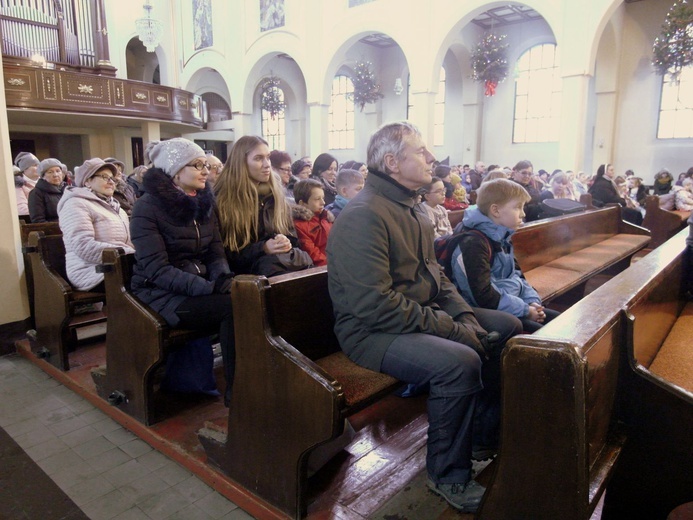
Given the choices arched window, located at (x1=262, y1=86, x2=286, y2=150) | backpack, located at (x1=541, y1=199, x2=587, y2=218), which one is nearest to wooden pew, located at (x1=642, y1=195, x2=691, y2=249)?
backpack, located at (x1=541, y1=199, x2=587, y2=218)

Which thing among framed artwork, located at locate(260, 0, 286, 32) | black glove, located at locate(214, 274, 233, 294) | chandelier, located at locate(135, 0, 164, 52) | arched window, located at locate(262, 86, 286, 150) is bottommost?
black glove, located at locate(214, 274, 233, 294)

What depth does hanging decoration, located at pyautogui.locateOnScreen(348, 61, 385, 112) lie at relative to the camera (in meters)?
15.2

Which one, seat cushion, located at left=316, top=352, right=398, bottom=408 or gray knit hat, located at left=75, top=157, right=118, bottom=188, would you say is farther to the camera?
gray knit hat, located at left=75, top=157, right=118, bottom=188

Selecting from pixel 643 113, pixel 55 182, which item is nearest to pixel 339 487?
pixel 55 182

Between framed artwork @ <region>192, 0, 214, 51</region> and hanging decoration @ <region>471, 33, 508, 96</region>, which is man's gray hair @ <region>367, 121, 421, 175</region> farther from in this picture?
framed artwork @ <region>192, 0, 214, 51</region>

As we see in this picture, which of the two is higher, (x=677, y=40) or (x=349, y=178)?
(x=677, y=40)

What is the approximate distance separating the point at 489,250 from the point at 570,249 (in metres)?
2.72

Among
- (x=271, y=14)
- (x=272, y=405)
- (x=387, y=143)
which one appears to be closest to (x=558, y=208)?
(x=387, y=143)

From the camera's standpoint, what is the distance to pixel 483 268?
268 cm

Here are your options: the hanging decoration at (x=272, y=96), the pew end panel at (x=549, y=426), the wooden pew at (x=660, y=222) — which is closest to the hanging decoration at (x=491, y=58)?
the wooden pew at (x=660, y=222)

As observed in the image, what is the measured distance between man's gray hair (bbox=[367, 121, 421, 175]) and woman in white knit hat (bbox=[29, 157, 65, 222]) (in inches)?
171

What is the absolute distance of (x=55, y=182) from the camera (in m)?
5.42

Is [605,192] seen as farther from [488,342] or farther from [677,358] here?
[488,342]

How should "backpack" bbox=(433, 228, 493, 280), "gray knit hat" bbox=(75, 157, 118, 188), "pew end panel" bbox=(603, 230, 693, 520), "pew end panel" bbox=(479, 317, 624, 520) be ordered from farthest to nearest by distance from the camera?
"gray knit hat" bbox=(75, 157, 118, 188) → "backpack" bbox=(433, 228, 493, 280) → "pew end panel" bbox=(603, 230, 693, 520) → "pew end panel" bbox=(479, 317, 624, 520)
